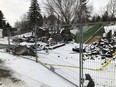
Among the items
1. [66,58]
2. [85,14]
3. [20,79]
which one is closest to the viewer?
[20,79]

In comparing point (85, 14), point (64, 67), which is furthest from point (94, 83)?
point (85, 14)

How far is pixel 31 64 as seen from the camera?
24.5ft

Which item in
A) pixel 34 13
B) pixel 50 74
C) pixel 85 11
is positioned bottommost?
pixel 50 74

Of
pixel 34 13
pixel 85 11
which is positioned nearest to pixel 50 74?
pixel 85 11

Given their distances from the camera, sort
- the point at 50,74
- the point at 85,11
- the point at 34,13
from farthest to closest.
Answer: the point at 34,13 < the point at 85,11 < the point at 50,74

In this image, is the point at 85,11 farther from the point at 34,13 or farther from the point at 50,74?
the point at 50,74

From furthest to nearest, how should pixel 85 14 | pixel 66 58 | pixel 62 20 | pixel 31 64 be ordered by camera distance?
pixel 85 14 → pixel 62 20 → pixel 66 58 → pixel 31 64

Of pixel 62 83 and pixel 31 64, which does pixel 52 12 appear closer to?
pixel 31 64

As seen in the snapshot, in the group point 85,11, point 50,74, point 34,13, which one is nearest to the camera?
point 50,74

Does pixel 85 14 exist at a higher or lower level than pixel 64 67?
higher

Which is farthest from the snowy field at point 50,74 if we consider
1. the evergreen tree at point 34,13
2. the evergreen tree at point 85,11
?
the evergreen tree at point 34,13

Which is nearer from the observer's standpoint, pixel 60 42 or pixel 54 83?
pixel 54 83

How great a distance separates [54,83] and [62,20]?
24.2 m

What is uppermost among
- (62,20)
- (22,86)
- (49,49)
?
(62,20)
